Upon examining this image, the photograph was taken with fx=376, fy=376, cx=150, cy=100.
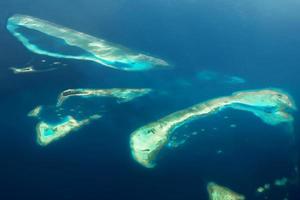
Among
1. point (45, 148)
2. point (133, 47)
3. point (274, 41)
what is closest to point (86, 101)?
point (45, 148)

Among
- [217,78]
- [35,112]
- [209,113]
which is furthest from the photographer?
[217,78]

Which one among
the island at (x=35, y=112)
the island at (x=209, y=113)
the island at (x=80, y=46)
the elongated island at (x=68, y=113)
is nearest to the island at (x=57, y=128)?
the elongated island at (x=68, y=113)

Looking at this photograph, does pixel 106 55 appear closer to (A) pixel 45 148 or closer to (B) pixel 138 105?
(B) pixel 138 105

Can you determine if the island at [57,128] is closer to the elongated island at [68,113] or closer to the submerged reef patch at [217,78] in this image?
the elongated island at [68,113]

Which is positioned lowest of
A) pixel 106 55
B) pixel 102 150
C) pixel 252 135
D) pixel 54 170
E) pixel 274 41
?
pixel 54 170

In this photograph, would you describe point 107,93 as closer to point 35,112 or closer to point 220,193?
point 35,112

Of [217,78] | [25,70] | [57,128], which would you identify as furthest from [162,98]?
[25,70]
